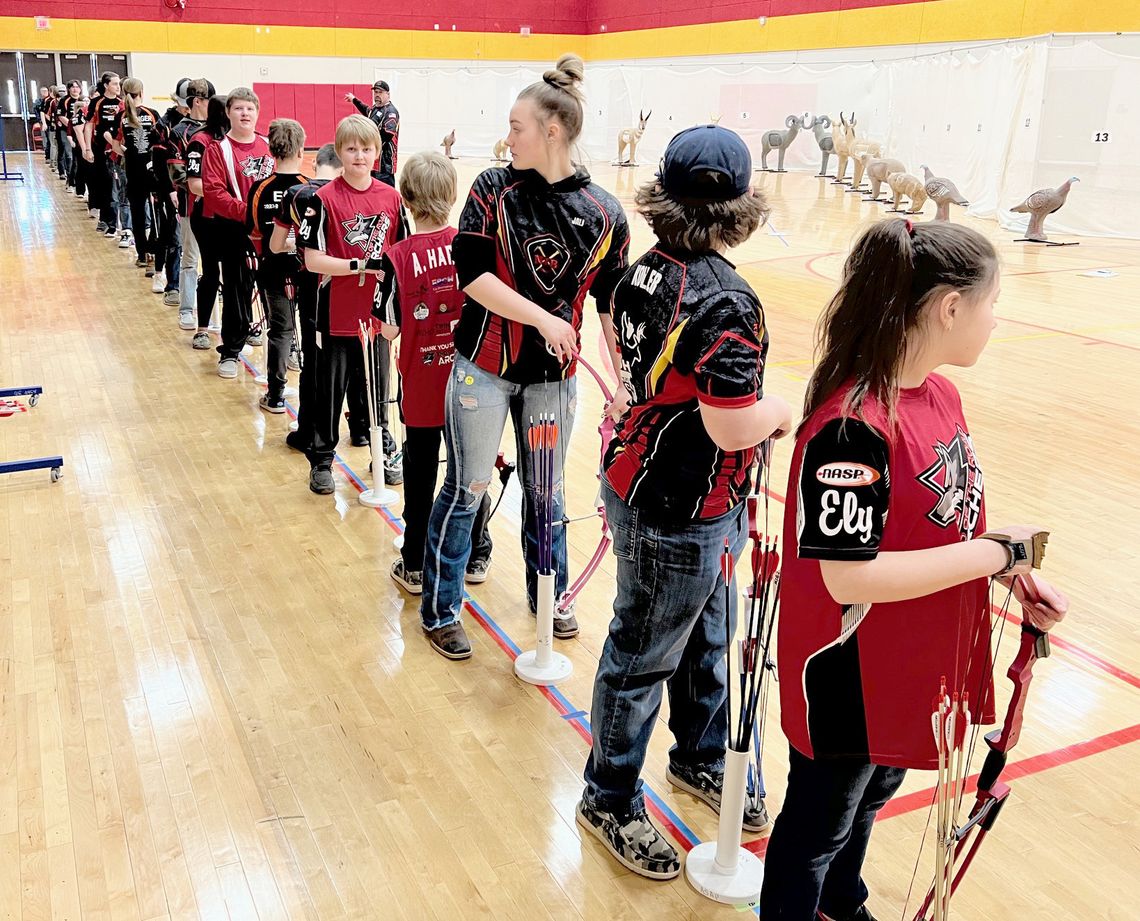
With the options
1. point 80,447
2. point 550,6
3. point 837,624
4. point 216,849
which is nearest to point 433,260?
point 216,849

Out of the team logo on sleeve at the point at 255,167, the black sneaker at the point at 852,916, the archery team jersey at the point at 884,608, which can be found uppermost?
the team logo on sleeve at the point at 255,167

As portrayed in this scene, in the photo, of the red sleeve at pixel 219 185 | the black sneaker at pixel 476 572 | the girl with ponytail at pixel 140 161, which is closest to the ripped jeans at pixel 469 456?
the black sneaker at pixel 476 572

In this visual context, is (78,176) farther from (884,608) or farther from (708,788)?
(884,608)

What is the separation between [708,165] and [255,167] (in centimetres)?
457

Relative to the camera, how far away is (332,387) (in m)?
4.40

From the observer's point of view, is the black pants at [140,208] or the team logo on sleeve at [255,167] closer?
the team logo on sleeve at [255,167]

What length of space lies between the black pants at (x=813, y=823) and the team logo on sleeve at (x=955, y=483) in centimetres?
41

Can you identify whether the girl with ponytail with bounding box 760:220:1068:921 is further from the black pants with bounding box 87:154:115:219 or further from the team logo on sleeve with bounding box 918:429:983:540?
the black pants with bounding box 87:154:115:219

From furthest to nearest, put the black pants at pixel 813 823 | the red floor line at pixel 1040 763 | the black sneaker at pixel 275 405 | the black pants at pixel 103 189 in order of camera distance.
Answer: the black pants at pixel 103 189 → the black sneaker at pixel 275 405 → the red floor line at pixel 1040 763 → the black pants at pixel 813 823

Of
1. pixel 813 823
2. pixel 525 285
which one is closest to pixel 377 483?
pixel 525 285

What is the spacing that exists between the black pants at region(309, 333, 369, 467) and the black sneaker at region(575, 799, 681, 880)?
7.80 feet

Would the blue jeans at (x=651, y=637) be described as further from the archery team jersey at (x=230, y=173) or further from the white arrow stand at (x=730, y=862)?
the archery team jersey at (x=230, y=173)

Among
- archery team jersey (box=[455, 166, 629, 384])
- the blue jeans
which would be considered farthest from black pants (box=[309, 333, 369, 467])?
the blue jeans

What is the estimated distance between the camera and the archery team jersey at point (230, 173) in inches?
226
